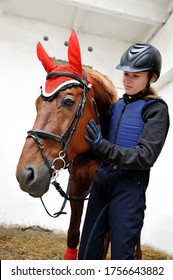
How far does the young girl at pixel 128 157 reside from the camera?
1243 mm

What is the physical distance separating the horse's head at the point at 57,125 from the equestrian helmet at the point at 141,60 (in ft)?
0.67

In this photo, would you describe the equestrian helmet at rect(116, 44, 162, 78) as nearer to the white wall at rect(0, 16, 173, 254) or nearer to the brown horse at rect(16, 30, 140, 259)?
the brown horse at rect(16, 30, 140, 259)

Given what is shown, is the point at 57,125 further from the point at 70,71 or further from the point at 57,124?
the point at 70,71

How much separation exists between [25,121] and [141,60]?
8.17 ft

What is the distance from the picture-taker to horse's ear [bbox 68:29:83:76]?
4.51ft

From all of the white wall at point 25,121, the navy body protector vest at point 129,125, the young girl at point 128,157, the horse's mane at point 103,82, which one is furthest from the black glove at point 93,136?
the white wall at point 25,121

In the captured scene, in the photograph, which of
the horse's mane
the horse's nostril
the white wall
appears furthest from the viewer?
the white wall

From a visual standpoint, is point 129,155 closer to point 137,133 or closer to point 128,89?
point 137,133

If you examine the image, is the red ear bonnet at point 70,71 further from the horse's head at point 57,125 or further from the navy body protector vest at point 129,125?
the navy body protector vest at point 129,125

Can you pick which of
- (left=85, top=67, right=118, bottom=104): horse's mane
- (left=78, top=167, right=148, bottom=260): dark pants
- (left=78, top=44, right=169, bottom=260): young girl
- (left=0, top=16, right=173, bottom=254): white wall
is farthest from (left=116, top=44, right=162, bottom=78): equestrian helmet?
(left=0, top=16, right=173, bottom=254): white wall

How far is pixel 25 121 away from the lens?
12.2 feet

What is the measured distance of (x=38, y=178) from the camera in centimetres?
122
